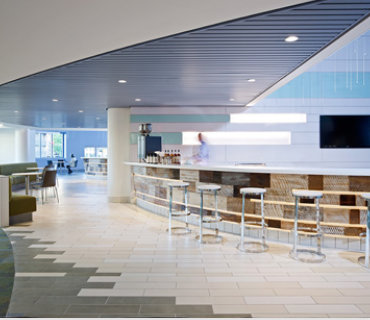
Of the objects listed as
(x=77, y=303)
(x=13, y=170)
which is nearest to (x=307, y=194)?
(x=77, y=303)

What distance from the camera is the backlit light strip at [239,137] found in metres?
8.43

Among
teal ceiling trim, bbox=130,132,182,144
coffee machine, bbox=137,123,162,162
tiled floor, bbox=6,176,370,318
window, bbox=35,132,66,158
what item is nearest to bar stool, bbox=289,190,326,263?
tiled floor, bbox=6,176,370,318

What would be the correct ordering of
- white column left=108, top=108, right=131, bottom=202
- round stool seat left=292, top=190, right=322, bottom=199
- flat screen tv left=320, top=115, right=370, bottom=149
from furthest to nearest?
white column left=108, top=108, right=131, bottom=202 → flat screen tv left=320, top=115, right=370, bottom=149 → round stool seat left=292, top=190, right=322, bottom=199

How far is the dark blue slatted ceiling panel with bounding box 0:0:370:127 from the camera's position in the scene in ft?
10.4

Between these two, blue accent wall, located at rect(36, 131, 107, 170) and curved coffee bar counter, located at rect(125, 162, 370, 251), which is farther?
blue accent wall, located at rect(36, 131, 107, 170)

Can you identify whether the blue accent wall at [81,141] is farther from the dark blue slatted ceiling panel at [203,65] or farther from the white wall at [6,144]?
the dark blue slatted ceiling panel at [203,65]

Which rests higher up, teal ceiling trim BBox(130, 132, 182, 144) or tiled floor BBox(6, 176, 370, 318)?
teal ceiling trim BBox(130, 132, 182, 144)

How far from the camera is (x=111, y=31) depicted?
3.48 m

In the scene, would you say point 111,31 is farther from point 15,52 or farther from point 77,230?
point 77,230

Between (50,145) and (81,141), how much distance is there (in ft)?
6.35

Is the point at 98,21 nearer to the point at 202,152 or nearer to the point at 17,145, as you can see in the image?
the point at 202,152

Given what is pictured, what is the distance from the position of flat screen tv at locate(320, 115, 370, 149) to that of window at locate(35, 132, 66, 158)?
56.3 feet

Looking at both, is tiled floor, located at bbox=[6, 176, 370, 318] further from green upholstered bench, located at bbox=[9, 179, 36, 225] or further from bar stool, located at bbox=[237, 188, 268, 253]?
green upholstered bench, located at bbox=[9, 179, 36, 225]

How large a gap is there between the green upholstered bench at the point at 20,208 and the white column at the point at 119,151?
269 centimetres
